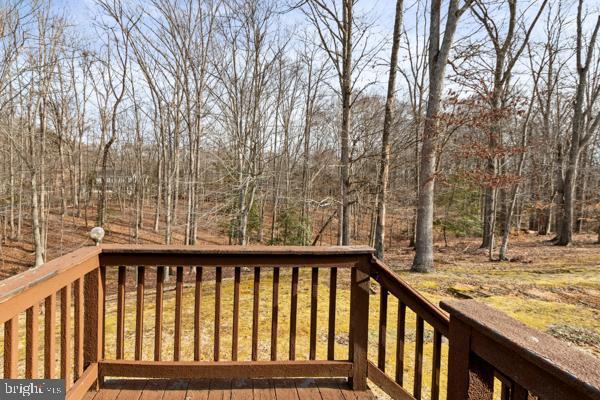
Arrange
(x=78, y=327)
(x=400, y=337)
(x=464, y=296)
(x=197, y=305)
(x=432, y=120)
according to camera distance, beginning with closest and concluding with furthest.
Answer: (x=78, y=327), (x=400, y=337), (x=197, y=305), (x=464, y=296), (x=432, y=120)

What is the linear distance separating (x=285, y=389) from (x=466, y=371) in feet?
3.97

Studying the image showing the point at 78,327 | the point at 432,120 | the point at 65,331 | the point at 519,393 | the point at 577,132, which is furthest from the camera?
the point at 577,132

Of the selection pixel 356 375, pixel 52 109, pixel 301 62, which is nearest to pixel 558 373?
pixel 356 375

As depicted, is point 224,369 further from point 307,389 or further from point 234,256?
point 234,256

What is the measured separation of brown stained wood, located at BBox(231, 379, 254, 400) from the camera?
2023 millimetres

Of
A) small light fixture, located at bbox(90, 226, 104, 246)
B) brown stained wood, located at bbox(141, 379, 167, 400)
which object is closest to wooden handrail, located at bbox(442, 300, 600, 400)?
brown stained wood, located at bbox(141, 379, 167, 400)

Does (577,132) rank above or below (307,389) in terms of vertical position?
above

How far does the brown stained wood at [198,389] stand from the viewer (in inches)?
79.0

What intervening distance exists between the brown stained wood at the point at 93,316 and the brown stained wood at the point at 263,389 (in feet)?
3.24

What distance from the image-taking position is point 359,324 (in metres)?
2.13

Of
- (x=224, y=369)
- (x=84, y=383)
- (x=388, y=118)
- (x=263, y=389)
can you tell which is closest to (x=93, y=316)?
(x=84, y=383)

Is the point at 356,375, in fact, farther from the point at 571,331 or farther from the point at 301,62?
the point at 301,62

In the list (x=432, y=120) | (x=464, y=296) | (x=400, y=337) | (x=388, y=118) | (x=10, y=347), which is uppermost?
(x=388, y=118)

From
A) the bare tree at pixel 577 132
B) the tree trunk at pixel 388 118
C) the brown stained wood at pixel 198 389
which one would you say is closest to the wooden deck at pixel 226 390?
the brown stained wood at pixel 198 389
